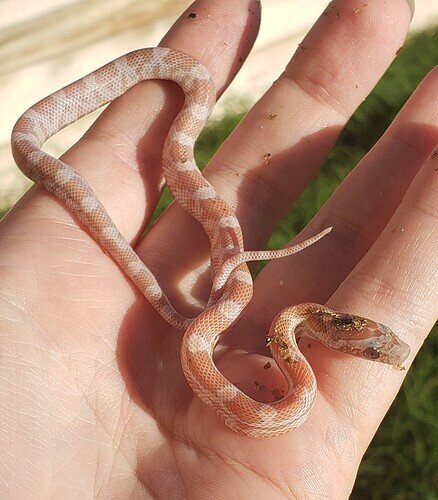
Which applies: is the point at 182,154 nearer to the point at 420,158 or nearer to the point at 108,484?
the point at 420,158

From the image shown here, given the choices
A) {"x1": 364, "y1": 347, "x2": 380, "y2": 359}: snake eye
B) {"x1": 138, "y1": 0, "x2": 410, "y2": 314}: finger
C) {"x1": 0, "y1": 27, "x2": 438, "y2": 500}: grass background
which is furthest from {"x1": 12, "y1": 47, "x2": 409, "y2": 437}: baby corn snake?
{"x1": 0, "y1": 27, "x2": 438, "y2": 500}: grass background

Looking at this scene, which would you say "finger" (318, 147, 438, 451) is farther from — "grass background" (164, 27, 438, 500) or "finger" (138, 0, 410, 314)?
"grass background" (164, 27, 438, 500)

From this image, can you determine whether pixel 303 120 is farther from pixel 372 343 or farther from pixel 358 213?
pixel 372 343

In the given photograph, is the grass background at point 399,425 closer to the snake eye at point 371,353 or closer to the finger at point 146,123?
the finger at point 146,123

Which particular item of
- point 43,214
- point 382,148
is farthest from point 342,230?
point 43,214

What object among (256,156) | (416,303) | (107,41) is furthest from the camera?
(107,41)

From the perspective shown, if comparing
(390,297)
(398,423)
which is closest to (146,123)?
(390,297)
